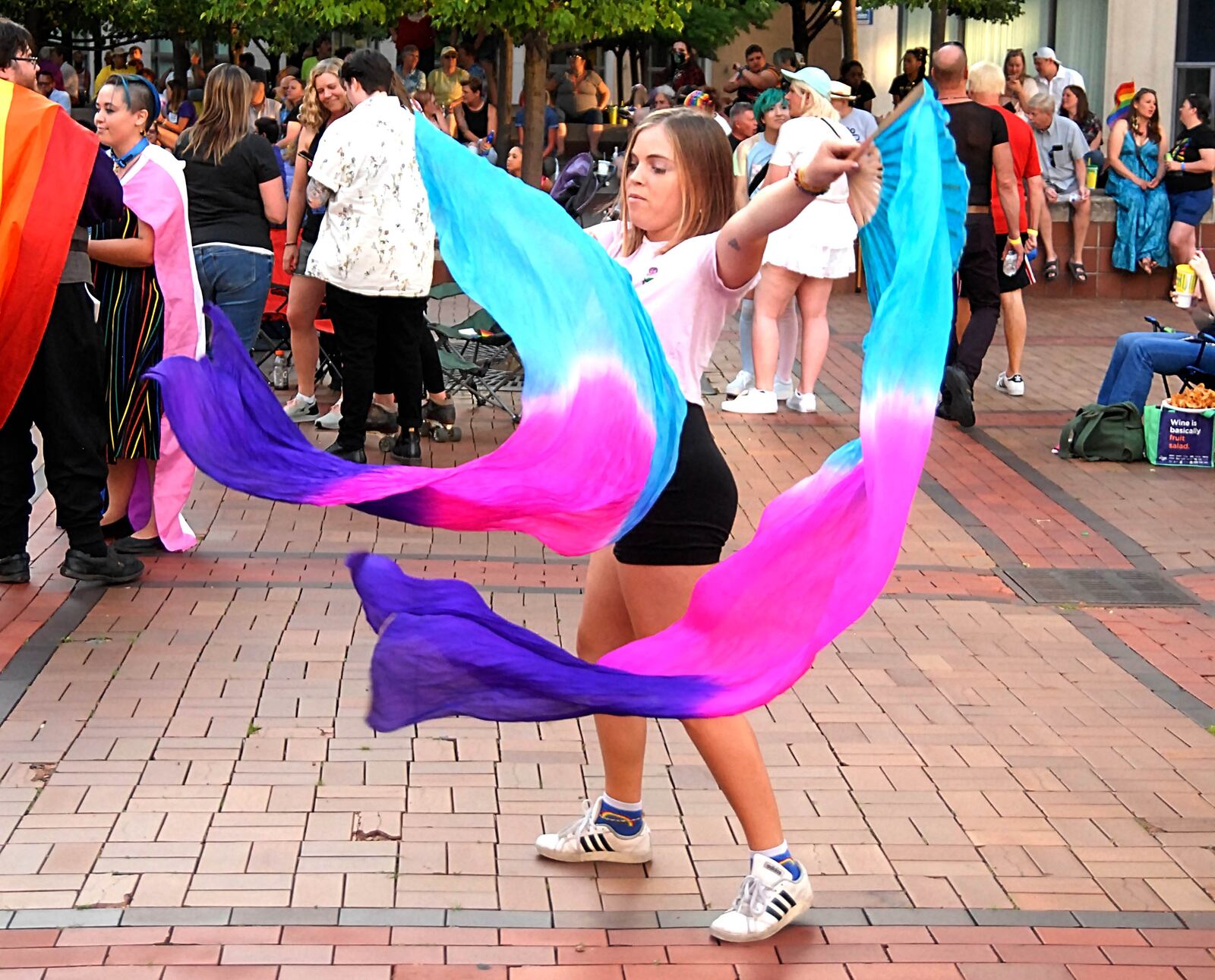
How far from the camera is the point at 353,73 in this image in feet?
26.9

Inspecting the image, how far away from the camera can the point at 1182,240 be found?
53.2 feet

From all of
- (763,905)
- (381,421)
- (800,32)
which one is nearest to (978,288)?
(381,421)

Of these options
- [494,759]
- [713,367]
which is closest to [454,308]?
[713,367]

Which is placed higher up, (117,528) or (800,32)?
(800,32)

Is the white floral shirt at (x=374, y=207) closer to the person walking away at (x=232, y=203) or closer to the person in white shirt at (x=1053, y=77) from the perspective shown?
the person walking away at (x=232, y=203)

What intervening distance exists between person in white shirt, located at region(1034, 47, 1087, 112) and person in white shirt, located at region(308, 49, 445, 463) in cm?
1213

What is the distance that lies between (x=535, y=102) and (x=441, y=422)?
798 centimetres

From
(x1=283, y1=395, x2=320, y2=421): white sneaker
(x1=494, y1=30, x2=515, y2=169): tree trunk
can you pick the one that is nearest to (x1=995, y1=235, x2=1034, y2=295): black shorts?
(x1=283, y1=395, x2=320, y2=421): white sneaker

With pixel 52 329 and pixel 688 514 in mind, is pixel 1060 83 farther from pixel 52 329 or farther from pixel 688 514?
pixel 688 514

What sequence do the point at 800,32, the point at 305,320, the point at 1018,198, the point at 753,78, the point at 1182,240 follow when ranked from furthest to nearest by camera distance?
the point at 800,32 → the point at 753,78 → the point at 1182,240 → the point at 1018,198 → the point at 305,320

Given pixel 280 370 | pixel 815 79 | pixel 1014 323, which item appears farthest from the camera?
pixel 280 370

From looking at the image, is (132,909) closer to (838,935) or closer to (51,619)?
(838,935)

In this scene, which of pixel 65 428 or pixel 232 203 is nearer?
pixel 65 428

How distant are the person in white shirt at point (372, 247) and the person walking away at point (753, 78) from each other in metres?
8.67
